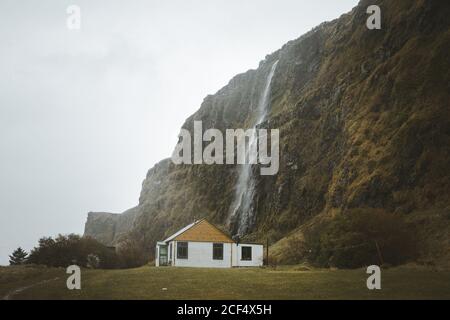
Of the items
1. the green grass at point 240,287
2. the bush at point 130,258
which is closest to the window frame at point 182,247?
the bush at point 130,258

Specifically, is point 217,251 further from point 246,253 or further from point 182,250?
point 182,250

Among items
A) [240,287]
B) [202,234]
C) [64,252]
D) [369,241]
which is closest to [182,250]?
[202,234]

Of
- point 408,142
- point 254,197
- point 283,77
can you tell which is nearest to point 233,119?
point 283,77

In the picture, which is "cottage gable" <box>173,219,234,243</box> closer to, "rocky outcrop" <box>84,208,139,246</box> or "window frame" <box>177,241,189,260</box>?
"window frame" <box>177,241,189,260</box>

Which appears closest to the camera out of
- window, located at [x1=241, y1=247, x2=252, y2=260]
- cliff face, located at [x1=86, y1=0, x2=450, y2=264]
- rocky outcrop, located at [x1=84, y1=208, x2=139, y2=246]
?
window, located at [x1=241, y1=247, x2=252, y2=260]

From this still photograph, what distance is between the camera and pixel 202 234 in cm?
6419

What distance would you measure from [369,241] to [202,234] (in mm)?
22165

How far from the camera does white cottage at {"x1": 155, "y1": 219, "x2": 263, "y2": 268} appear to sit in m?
63.1

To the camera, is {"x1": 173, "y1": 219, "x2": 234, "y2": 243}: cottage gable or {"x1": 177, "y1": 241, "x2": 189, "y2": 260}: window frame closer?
{"x1": 177, "y1": 241, "x2": 189, "y2": 260}: window frame

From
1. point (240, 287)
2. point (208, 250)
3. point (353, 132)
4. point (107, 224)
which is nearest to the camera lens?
point (240, 287)

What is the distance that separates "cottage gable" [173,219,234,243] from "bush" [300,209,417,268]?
1597 centimetres

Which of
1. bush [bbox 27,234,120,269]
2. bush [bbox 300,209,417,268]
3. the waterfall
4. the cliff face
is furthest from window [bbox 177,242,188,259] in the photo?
the waterfall

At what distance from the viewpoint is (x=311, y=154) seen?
9262cm

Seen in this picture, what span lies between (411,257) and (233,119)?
303 feet
